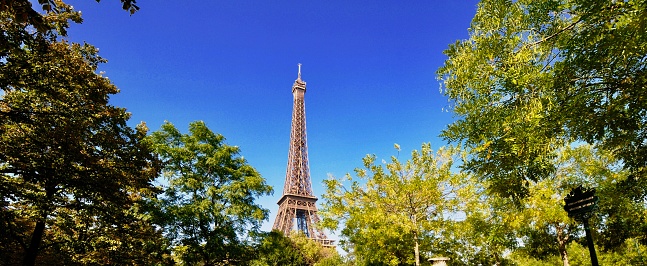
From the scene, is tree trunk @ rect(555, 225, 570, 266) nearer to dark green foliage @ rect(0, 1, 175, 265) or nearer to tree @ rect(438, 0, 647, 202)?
tree @ rect(438, 0, 647, 202)

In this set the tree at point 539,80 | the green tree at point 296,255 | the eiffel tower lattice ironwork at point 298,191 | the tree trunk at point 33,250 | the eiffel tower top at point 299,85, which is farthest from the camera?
the eiffel tower top at point 299,85

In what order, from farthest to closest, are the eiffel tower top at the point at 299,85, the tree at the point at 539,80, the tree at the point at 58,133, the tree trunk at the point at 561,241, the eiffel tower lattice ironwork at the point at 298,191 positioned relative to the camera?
1. the eiffel tower top at the point at 299,85
2. the eiffel tower lattice ironwork at the point at 298,191
3. the tree trunk at the point at 561,241
4. the tree at the point at 58,133
5. the tree at the point at 539,80

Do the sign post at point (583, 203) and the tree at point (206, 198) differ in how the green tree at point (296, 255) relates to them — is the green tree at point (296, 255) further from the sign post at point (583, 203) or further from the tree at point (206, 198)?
the sign post at point (583, 203)

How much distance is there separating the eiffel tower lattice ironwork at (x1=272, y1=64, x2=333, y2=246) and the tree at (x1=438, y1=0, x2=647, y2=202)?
4109 cm

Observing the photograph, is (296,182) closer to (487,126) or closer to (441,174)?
(441,174)

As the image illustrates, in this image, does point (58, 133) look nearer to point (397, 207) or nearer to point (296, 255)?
point (397, 207)

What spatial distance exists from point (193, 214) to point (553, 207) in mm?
12939

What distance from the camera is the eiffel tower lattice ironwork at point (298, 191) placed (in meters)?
48.1

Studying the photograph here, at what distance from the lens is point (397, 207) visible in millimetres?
12828

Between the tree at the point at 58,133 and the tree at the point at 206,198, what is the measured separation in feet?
9.05

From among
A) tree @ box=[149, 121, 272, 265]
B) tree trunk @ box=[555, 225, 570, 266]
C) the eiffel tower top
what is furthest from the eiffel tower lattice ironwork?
tree trunk @ box=[555, 225, 570, 266]

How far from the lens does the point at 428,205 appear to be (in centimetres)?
1268

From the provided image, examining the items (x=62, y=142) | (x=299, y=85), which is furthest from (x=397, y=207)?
(x=299, y=85)

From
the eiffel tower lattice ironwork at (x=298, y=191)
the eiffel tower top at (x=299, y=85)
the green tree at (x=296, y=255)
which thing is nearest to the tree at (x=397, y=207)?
the green tree at (x=296, y=255)
